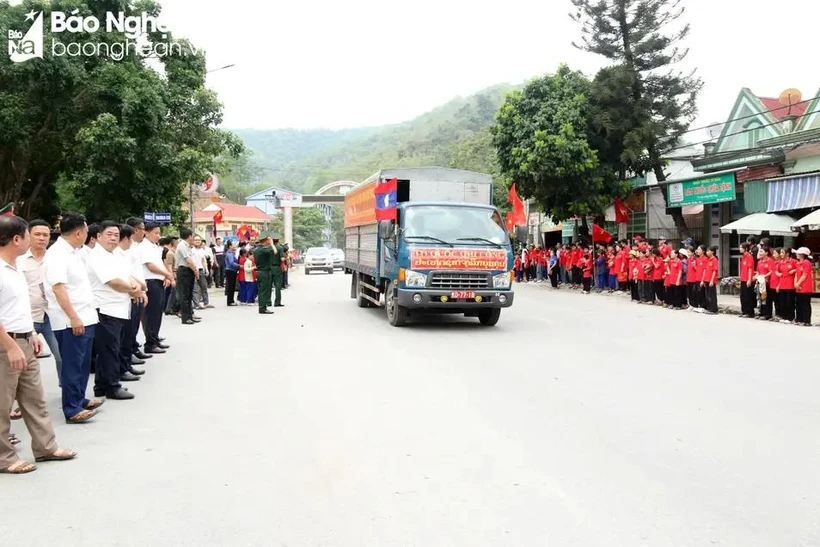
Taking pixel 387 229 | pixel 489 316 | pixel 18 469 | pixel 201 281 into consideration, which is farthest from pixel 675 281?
pixel 18 469

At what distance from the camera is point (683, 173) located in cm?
3194

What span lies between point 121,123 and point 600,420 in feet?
59.3

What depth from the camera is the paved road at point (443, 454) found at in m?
3.88

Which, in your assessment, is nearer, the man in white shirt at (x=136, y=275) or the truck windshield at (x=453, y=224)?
the man in white shirt at (x=136, y=275)

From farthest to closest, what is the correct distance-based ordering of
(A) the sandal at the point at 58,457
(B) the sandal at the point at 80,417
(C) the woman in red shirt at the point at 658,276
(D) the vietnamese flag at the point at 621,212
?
(D) the vietnamese flag at the point at 621,212, (C) the woman in red shirt at the point at 658,276, (B) the sandal at the point at 80,417, (A) the sandal at the point at 58,457

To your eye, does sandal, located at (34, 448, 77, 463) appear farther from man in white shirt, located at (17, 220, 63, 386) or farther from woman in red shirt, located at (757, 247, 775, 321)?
woman in red shirt, located at (757, 247, 775, 321)

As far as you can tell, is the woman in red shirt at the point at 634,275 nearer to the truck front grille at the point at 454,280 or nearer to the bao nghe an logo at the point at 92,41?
the truck front grille at the point at 454,280

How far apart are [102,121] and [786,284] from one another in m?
17.2

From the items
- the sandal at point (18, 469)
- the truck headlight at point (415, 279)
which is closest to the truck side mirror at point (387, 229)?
the truck headlight at point (415, 279)

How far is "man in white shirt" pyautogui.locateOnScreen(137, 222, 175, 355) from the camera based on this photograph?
970 cm

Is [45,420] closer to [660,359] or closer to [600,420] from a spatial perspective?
[600,420]

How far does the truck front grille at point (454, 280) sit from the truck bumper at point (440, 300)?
0.38ft

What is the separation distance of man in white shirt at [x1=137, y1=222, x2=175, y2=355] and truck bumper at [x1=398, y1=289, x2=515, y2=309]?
12.4ft

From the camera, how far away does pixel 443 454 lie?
517 centimetres
